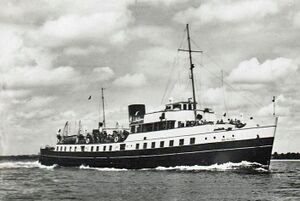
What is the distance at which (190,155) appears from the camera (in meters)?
40.1

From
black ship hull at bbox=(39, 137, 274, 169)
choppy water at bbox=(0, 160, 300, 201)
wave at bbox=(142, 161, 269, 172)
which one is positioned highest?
black ship hull at bbox=(39, 137, 274, 169)

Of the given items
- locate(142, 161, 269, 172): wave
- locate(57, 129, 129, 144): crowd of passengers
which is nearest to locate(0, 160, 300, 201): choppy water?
locate(142, 161, 269, 172): wave

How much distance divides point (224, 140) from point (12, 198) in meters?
19.3

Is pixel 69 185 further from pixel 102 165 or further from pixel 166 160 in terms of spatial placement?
pixel 102 165

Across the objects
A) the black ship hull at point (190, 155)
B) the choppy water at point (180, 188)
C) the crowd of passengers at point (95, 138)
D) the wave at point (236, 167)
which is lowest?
the choppy water at point (180, 188)

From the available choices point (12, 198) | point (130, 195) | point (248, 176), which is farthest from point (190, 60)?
point (12, 198)

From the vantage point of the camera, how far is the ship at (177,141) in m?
37.5

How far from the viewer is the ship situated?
123 ft

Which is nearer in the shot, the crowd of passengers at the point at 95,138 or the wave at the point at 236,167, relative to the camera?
the wave at the point at 236,167

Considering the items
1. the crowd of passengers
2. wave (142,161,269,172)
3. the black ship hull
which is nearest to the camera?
the black ship hull

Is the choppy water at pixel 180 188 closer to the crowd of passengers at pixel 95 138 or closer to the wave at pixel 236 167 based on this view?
the wave at pixel 236 167

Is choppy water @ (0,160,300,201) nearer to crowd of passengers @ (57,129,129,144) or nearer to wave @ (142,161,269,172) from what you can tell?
wave @ (142,161,269,172)

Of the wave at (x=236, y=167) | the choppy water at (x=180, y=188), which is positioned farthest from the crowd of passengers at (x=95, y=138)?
the choppy water at (x=180, y=188)

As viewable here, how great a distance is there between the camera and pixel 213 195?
2483cm
